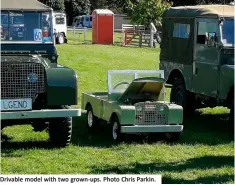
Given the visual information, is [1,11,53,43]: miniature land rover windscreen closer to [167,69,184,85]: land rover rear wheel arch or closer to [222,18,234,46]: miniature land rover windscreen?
[222,18,234,46]: miniature land rover windscreen

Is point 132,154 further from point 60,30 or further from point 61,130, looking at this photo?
point 60,30

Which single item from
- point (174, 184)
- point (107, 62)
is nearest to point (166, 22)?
point (174, 184)

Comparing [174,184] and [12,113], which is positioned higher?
[12,113]

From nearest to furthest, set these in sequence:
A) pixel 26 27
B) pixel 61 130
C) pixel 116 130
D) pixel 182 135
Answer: pixel 61 130
pixel 116 130
pixel 26 27
pixel 182 135

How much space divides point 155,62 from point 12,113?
53.8 feet

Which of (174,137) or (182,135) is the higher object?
(174,137)

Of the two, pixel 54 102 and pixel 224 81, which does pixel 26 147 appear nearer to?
pixel 54 102

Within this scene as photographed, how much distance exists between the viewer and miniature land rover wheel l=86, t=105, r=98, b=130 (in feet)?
35.5

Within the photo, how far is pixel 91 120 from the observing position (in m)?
10.9

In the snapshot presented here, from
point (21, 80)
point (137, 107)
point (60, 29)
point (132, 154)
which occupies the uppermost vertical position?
point (21, 80)

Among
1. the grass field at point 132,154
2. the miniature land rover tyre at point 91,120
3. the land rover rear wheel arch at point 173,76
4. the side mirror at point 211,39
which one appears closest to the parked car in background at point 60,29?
the land rover rear wheel arch at point 173,76

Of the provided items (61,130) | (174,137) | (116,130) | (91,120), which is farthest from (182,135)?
(61,130)

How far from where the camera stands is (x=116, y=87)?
34.2ft

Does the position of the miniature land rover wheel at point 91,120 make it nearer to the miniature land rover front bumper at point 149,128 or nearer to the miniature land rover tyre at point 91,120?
the miniature land rover tyre at point 91,120
